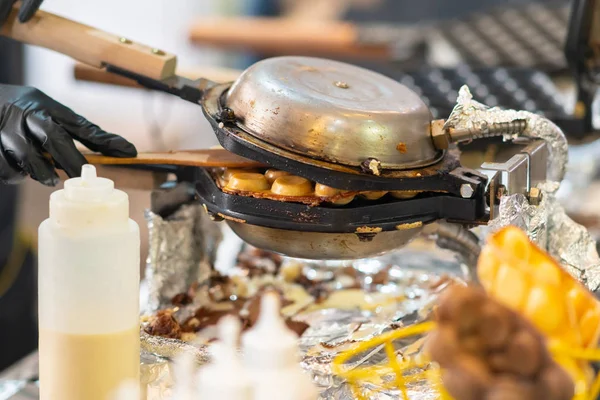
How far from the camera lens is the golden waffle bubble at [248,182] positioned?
108cm

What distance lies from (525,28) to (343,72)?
6.63 feet

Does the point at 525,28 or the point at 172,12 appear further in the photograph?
the point at 172,12

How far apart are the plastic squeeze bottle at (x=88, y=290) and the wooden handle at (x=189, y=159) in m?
0.31

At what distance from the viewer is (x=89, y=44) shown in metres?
1.26

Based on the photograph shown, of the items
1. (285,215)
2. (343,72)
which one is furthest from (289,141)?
(343,72)

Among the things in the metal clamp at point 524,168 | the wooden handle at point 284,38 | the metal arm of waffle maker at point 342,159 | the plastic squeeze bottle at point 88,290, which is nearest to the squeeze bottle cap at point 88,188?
the plastic squeeze bottle at point 88,290

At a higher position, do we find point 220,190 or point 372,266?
point 220,190

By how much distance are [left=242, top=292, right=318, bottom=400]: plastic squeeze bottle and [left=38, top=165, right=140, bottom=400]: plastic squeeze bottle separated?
21 centimetres

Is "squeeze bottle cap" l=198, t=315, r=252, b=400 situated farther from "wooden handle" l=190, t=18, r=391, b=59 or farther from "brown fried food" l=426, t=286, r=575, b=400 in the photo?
"wooden handle" l=190, t=18, r=391, b=59

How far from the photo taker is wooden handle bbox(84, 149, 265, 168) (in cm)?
114

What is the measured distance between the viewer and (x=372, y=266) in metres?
1.55

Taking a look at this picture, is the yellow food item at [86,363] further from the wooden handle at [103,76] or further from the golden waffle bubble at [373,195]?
the wooden handle at [103,76]

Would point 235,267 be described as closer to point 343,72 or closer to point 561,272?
point 343,72

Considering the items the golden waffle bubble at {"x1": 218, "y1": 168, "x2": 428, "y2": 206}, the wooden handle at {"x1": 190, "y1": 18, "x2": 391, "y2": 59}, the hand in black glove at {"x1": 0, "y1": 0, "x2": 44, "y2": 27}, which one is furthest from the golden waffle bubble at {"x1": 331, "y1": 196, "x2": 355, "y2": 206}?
the wooden handle at {"x1": 190, "y1": 18, "x2": 391, "y2": 59}
